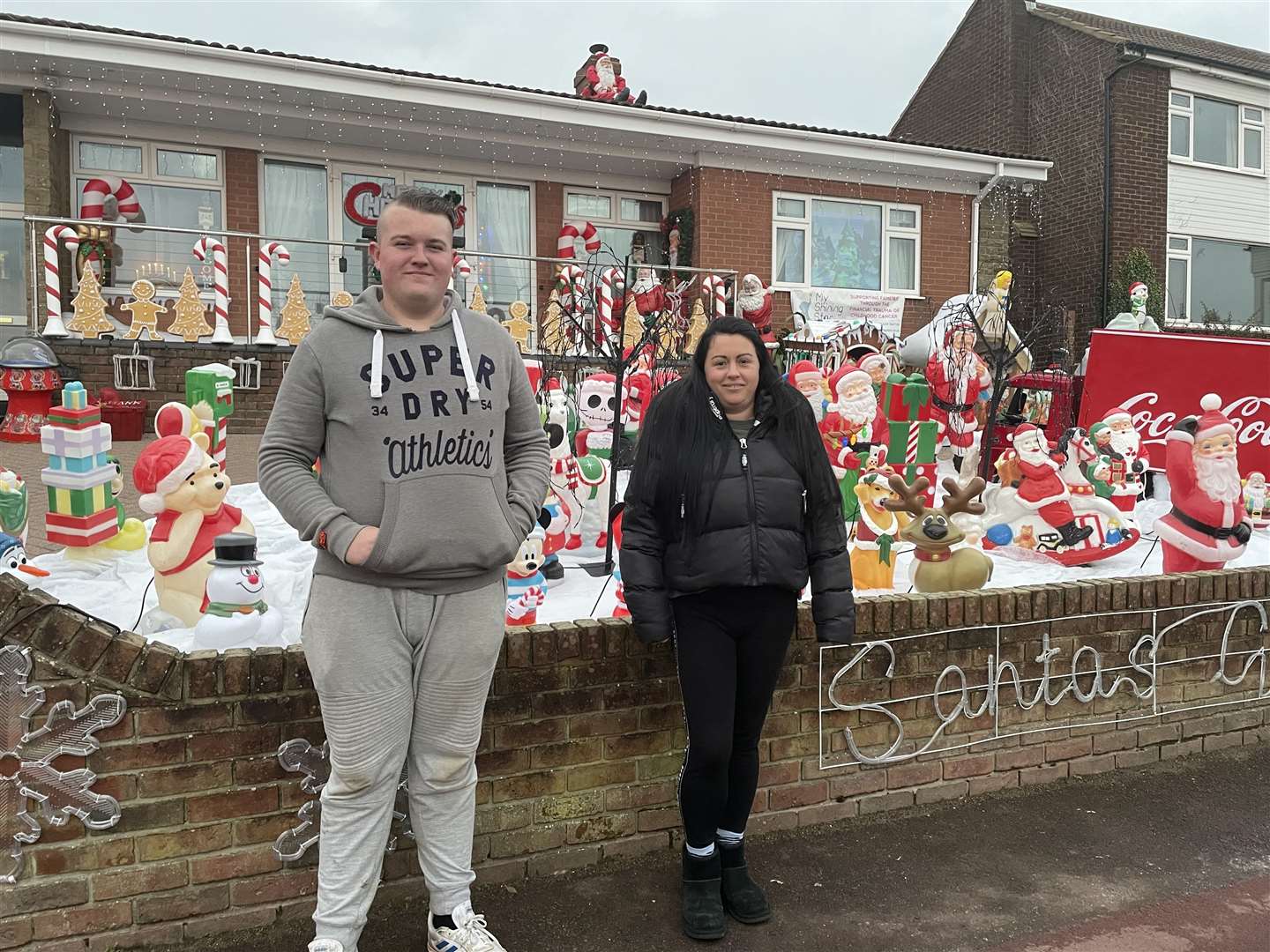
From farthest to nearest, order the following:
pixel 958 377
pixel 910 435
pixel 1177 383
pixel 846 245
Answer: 1. pixel 846 245
2. pixel 958 377
3. pixel 1177 383
4. pixel 910 435

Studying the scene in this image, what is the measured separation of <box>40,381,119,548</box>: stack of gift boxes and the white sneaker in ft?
12.8

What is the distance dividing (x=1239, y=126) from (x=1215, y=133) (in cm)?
51

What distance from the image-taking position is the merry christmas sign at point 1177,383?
7.92 m

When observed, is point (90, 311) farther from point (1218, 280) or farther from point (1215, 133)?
point (1215, 133)

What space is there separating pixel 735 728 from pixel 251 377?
8729 mm

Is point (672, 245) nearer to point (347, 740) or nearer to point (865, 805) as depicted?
point (865, 805)

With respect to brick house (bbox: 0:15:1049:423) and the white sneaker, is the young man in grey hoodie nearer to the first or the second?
the white sneaker

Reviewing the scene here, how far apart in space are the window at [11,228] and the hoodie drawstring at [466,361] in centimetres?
1139

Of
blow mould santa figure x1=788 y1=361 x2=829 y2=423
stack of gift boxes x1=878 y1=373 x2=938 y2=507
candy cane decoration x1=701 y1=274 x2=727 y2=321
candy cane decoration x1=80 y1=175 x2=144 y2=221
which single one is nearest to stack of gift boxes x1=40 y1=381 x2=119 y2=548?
blow mould santa figure x1=788 y1=361 x2=829 y2=423

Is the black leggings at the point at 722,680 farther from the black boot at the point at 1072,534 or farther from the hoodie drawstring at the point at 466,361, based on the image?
the black boot at the point at 1072,534

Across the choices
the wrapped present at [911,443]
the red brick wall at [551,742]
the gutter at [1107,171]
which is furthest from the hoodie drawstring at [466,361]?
the gutter at [1107,171]

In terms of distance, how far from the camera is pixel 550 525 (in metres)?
5.74

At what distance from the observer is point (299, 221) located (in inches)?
502

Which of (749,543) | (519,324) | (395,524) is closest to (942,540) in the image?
(749,543)
